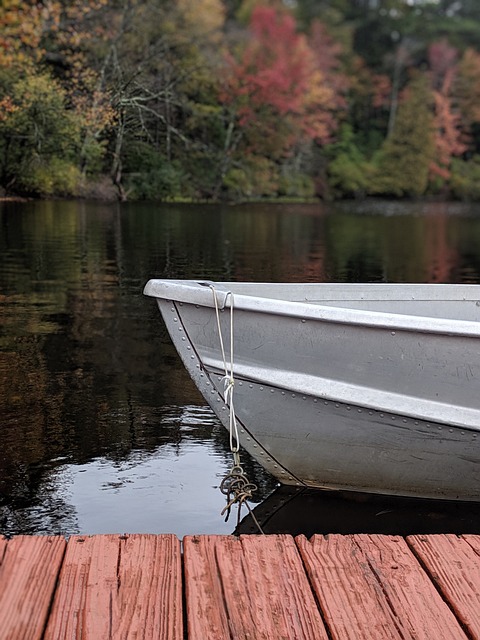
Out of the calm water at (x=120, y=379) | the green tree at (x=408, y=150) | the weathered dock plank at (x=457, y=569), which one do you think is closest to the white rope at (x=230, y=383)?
the calm water at (x=120, y=379)

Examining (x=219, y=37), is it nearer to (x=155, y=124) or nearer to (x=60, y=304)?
(x=155, y=124)

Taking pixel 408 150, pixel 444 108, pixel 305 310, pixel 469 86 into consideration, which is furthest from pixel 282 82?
pixel 305 310

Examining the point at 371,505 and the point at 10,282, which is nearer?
the point at 371,505

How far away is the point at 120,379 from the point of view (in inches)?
201

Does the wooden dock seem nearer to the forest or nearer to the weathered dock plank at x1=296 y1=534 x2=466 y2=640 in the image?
the weathered dock plank at x1=296 y1=534 x2=466 y2=640

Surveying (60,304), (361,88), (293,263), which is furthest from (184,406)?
(361,88)

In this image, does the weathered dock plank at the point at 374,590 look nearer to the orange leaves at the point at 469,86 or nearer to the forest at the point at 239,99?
the forest at the point at 239,99

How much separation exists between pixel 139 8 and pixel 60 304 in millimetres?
17354

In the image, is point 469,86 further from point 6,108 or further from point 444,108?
point 6,108

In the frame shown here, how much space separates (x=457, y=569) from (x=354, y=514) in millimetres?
1154

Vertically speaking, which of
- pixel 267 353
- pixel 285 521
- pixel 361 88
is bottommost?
Answer: pixel 285 521

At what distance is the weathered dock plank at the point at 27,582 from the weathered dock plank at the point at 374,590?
64cm

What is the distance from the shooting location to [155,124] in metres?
22.4

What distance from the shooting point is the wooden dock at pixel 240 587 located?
6.15 ft
